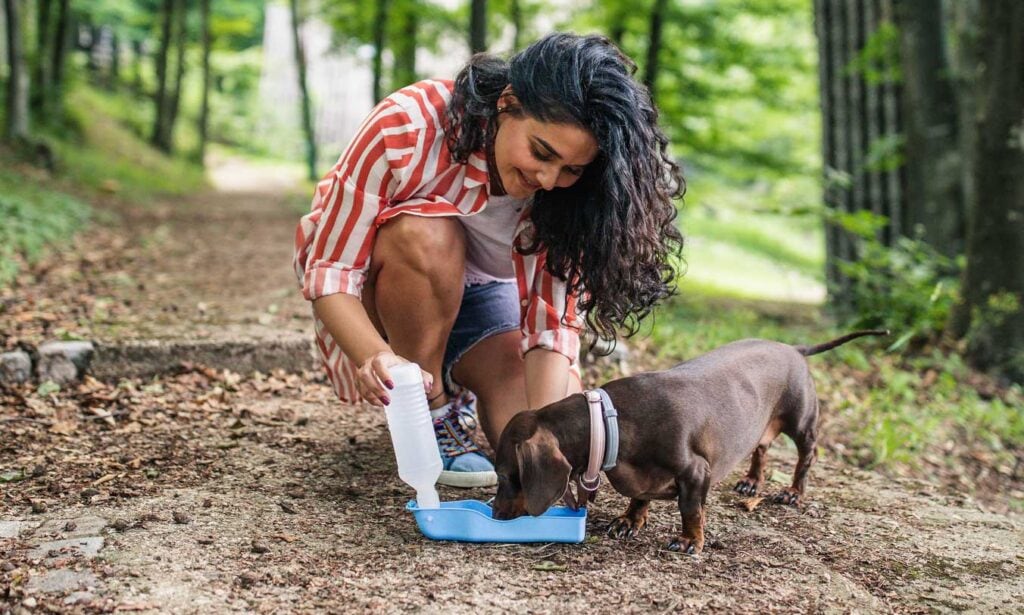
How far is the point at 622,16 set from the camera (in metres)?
12.1

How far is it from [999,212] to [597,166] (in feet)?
13.3

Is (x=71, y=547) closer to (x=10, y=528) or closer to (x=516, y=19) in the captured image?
(x=10, y=528)

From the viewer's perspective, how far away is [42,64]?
15.6 m

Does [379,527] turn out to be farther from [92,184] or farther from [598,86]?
[92,184]

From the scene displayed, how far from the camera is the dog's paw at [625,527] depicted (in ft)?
8.89

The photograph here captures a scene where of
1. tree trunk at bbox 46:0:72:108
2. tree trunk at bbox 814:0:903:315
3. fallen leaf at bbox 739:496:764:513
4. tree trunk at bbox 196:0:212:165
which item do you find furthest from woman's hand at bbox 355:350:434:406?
tree trunk at bbox 196:0:212:165

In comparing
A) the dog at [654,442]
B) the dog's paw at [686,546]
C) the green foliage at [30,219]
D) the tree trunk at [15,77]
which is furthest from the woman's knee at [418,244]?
the tree trunk at [15,77]

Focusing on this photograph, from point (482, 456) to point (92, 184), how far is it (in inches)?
432

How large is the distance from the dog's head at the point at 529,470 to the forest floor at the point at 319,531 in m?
0.17

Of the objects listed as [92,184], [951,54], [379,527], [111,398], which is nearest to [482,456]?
[379,527]

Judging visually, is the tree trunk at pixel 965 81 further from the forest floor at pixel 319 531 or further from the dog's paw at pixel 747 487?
the dog's paw at pixel 747 487

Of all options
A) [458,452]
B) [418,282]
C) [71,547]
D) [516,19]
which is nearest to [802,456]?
[458,452]

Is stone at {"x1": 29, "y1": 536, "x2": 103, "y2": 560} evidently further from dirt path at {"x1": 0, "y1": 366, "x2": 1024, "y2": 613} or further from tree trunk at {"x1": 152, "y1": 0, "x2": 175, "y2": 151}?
tree trunk at {"x1": 152, "y1": 0, "x2": 175, "y2": 151}

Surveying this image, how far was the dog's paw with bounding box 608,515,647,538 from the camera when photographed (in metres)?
2.71
